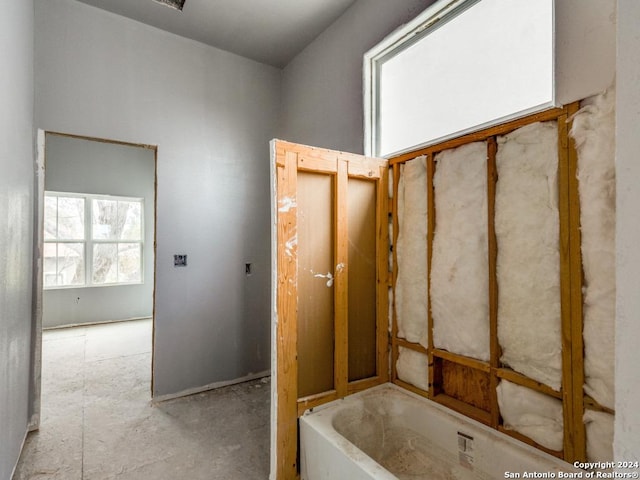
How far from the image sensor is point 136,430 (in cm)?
240

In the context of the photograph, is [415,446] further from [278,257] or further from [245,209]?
[245,209]

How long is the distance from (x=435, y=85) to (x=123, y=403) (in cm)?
334

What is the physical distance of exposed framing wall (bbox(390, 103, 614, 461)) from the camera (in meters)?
1.35

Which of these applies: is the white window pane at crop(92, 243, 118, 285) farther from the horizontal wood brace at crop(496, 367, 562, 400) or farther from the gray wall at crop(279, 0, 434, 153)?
the horizontal wood brace at crop(496, 367, 562, 400)

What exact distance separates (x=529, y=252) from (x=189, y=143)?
2.72 meters

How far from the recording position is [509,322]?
1591 mm

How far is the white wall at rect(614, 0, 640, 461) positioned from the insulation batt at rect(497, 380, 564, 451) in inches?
42.4

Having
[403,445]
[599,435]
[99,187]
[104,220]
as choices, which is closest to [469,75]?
[599,435]

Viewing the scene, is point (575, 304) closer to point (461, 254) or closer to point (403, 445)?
point (461, 254)

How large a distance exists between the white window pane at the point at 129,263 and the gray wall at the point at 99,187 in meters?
0.13

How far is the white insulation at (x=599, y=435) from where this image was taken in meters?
1.27

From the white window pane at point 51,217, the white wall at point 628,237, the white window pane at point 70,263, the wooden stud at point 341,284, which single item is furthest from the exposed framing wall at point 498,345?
the white window pane at point 51,217

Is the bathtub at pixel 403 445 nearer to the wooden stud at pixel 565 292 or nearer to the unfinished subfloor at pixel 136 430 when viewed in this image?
the wooden stud at pixel 565 292

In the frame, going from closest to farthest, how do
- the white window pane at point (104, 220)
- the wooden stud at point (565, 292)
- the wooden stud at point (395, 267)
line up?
the wooden stud at point (565, 292) < the wooden stud at point (395, 267) < the white window pane at point (104, 220)
